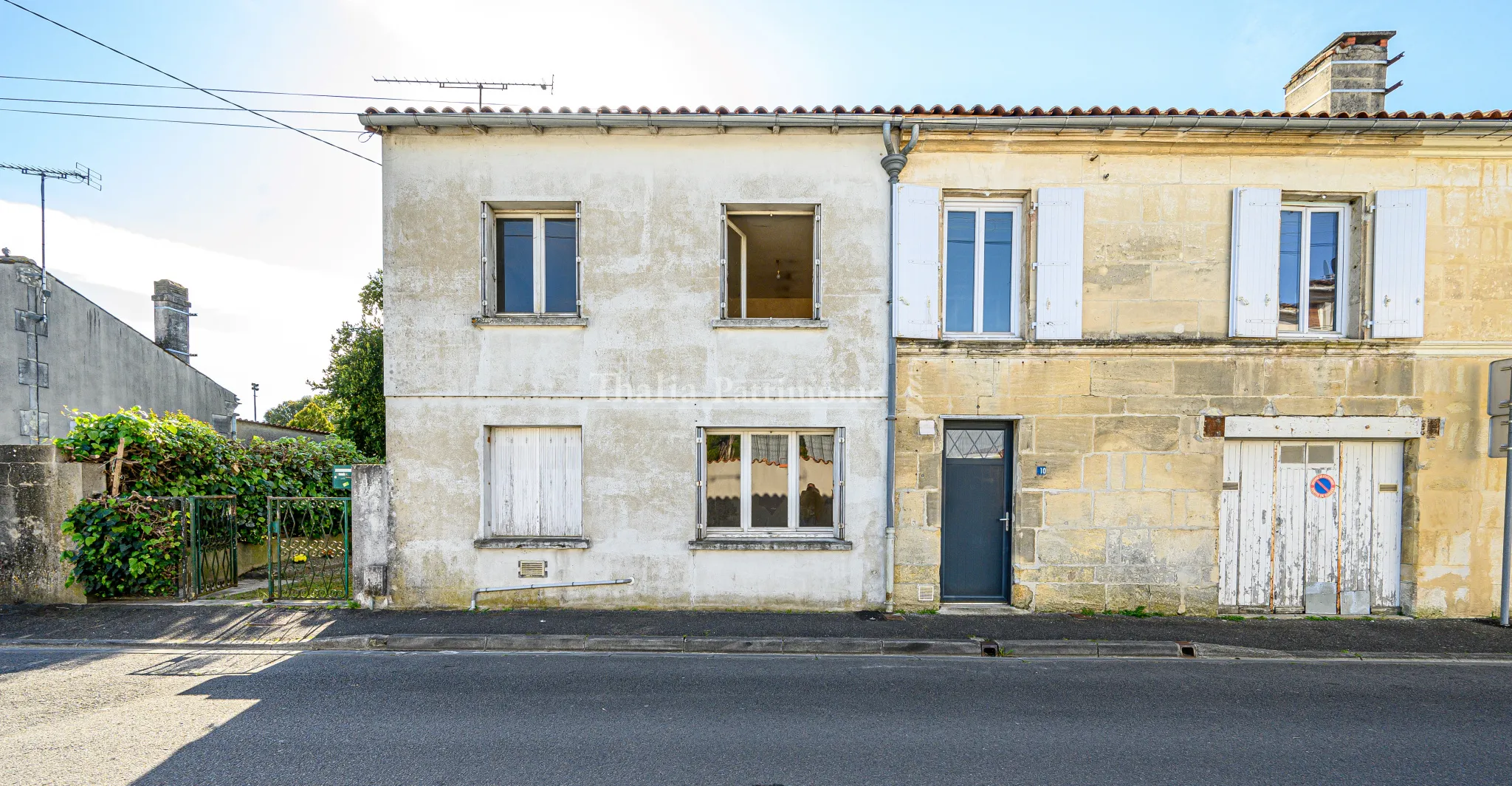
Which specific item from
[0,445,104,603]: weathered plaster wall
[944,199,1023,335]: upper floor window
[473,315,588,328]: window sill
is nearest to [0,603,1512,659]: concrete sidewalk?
[0,445,104,603]: weathered plaster wall

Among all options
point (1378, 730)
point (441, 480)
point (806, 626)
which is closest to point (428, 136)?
point (441, 480)

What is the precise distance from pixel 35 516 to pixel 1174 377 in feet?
44.0

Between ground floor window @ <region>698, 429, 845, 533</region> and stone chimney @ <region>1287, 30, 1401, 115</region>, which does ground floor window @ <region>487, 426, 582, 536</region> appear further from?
stone chimney @ <region>1287, 30, 1401, 115</region>

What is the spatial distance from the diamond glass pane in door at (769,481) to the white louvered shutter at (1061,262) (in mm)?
3366

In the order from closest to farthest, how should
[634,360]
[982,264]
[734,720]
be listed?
[734,720] < [634,360] < [982,264]

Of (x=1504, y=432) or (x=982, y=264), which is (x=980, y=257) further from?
(x=1504, y=432)

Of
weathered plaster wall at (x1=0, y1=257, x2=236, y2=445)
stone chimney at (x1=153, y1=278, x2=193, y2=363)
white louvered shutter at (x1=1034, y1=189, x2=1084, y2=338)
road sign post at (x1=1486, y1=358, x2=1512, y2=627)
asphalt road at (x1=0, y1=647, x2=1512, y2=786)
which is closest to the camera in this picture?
asphalt road at (x1=0, y1=647, x2=1512, y2=786)

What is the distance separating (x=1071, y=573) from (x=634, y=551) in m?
5.17

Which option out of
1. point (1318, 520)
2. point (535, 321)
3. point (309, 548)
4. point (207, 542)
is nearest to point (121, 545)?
point (207, 542)

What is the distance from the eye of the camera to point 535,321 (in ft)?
23.2

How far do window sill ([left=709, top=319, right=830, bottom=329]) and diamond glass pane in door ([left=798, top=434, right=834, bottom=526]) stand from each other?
132 centimetres

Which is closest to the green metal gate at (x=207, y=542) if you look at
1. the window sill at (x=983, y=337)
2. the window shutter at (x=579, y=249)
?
the window shutter at (x=579, y=249)

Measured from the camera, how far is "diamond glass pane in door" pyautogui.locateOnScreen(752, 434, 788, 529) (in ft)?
24.0

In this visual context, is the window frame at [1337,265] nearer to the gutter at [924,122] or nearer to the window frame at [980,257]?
the gutter at [924,122]
